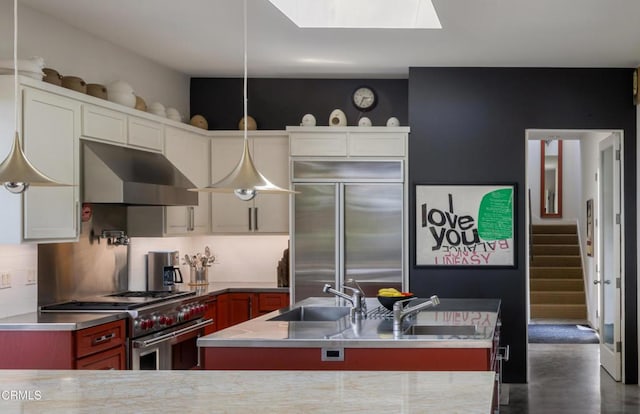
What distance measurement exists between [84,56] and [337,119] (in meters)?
2.41

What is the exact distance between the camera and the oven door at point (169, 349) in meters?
5.02

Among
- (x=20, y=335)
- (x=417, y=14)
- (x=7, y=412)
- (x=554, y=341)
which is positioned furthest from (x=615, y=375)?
Result: (x=7, y=412)

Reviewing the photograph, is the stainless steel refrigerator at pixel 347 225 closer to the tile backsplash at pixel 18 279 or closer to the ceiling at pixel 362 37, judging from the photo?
the ceiling at pixel 362 37

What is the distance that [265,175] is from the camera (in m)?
7.09

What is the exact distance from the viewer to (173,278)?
6465mm

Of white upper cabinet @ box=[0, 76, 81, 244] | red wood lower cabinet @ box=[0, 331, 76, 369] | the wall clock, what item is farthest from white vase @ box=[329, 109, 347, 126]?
red wood lower cabinet @ box=[0, 331, 76, 369]

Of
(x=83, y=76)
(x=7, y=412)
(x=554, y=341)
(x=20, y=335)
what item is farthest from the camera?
(x=554, y=341)

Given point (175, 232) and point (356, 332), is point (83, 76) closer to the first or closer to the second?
point (175, 232)

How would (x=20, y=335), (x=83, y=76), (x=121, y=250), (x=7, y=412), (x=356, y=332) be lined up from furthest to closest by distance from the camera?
(x=121, y=250)
(x=83, y=76)
(x=20, y=335)
(x=356, y=332)
(x=7, y=412)

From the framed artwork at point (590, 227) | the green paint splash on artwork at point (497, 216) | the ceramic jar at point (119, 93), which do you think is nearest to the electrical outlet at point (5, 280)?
the ceramic jar at point (119, 93)

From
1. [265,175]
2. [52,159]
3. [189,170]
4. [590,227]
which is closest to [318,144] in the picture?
[265,175]

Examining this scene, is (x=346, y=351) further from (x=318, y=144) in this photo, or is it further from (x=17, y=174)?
(x=318, y=144)

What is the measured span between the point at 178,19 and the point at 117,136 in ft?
3.12

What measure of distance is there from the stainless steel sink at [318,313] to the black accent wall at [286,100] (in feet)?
9.16
